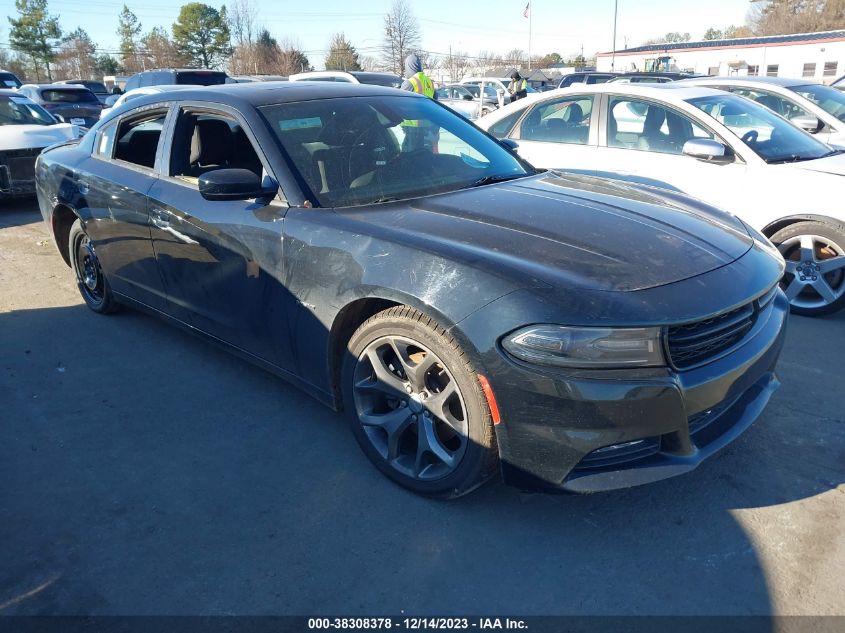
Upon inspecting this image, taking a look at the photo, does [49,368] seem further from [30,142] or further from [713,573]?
[30,142]

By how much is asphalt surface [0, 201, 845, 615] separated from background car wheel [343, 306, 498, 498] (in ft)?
0.54

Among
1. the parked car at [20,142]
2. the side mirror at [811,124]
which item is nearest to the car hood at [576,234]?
the side mirror at [811,124]

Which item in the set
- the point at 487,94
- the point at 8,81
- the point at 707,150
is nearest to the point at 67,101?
the point at 8,81

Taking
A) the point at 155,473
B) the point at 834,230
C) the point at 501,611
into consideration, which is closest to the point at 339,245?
the point at 155,473

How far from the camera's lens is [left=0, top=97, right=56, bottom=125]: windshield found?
9.34m

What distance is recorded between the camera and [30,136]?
28.6 ft

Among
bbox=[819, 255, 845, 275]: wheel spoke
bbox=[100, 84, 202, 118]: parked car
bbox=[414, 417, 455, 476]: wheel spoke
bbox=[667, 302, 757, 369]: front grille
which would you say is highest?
bbox=[100, 84, 202, 118]: parked car

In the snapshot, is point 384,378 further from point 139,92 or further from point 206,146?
point 139,92

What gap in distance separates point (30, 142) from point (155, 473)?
24.6ft

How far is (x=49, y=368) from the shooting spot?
405 cm

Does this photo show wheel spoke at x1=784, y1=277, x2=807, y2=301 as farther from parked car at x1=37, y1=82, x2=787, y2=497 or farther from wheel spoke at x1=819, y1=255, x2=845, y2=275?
parked car at x1=37, y1=82, x2=787, y2=497

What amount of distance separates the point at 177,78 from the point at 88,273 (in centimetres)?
1012

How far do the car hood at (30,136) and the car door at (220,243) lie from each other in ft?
19.8

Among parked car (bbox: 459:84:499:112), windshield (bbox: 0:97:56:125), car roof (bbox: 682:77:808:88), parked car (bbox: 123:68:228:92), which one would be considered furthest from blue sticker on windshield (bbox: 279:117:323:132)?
parked car (bbox: 459:84:499:112)
